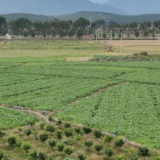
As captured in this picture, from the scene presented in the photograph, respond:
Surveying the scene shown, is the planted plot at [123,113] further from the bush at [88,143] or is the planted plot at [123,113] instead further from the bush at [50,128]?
the bush at [88,143]

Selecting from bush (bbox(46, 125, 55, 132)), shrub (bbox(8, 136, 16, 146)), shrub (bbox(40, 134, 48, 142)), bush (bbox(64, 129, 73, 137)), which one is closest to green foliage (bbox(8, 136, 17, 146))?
shrub (bbox(8, 136, 16, 146))

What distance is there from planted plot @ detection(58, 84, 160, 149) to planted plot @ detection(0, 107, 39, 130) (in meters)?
2.94

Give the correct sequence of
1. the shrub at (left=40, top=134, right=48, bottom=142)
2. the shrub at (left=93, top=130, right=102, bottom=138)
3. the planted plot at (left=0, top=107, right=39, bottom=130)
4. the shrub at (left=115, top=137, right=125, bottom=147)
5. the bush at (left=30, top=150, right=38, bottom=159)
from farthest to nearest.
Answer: the planted plot at (left=0, top=107, right=39, bottom=130) → the shrub at (left=93, top=130, right=102, bottom=138) → the shrub at (left=40, top=134, right=48, bottom=142) → the shrub at (left=115, top=137, right=125, bottom=147) → the bush at (left=30, top=150, right=38, bottom=159)

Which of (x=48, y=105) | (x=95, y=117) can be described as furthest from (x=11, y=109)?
(x=95, y=117)

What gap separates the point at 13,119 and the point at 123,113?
10.3 metres

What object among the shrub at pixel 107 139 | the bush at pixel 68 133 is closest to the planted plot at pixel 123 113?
the shrub at pixel 107 139

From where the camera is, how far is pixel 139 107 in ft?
79.8

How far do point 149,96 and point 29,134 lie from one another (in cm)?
1565

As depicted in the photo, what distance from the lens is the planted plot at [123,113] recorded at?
60.6ft

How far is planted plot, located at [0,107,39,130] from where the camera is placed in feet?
66.5

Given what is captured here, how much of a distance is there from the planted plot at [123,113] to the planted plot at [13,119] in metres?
2.94

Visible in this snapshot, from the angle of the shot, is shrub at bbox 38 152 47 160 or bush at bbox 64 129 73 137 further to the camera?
bush at bbox 64 129 73 137

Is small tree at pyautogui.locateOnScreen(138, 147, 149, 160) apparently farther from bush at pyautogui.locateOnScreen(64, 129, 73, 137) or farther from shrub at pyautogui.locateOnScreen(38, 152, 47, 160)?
shrub at pyautogui.locateOnScreen(38, 152, 47, 160)

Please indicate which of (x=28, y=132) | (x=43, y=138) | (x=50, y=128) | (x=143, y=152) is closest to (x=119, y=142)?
(x=143, y=152)
